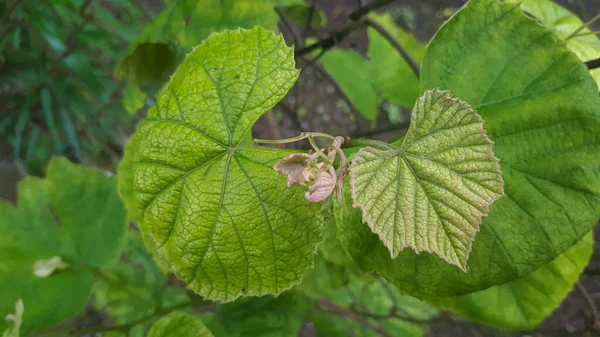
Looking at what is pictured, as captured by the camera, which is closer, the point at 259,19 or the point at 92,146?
the point at 259,19

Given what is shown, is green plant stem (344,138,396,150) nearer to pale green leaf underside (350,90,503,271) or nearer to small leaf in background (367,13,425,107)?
pale green leaf underside (350,90,503,271)

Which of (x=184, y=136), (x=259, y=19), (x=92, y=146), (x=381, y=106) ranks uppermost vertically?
(x=381, y=106)

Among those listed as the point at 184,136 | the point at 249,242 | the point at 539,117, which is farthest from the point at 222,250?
the point at 539,117

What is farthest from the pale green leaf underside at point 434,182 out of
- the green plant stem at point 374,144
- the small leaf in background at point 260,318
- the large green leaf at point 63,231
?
the large green leaf at point 63,231

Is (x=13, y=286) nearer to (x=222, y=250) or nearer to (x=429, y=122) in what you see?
(x=222, y=250)

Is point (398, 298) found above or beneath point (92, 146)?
beneath

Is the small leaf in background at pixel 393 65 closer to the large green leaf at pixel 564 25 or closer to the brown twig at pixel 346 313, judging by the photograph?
the large green leaf at pixel 564 25
